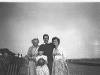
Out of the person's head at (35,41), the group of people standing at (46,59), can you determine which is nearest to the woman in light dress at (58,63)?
the group of people standing at (46,59)

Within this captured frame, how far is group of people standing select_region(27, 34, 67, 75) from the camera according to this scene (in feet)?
5.14

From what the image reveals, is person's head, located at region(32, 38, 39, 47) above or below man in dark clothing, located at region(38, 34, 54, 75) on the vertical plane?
above

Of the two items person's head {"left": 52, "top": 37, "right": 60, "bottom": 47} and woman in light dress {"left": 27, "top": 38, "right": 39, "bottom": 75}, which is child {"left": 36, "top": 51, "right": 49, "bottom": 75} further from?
person's head {"left": 52, "top": 37, "right": 60, "bottom": 47}

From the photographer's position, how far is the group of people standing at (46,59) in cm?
157

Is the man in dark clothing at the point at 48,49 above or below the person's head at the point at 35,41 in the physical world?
below

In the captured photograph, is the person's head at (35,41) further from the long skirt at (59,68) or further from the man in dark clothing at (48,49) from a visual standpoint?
the long skirt at (59,68)

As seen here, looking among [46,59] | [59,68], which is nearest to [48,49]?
[46,59]

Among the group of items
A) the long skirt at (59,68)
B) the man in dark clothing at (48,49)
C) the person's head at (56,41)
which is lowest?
the long skirt at (59,68)

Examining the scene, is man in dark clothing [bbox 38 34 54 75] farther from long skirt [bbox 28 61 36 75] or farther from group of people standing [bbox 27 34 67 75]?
long skirt [bbox 28 61 36 75]

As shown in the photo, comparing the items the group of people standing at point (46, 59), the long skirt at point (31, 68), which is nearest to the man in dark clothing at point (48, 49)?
the group of people standing at point (46, 59)

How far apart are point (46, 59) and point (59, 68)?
166 mm

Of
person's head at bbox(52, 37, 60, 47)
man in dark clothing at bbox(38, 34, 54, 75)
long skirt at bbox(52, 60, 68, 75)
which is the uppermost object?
person's head at bbox(52, 37, 60, 47)

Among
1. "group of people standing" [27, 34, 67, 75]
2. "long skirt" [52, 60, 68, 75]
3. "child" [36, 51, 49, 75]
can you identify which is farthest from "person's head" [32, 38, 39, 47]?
"long skirt" [52, 60, 68, 75]

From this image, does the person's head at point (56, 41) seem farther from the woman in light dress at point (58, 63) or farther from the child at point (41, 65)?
the child at point (41, 65)
